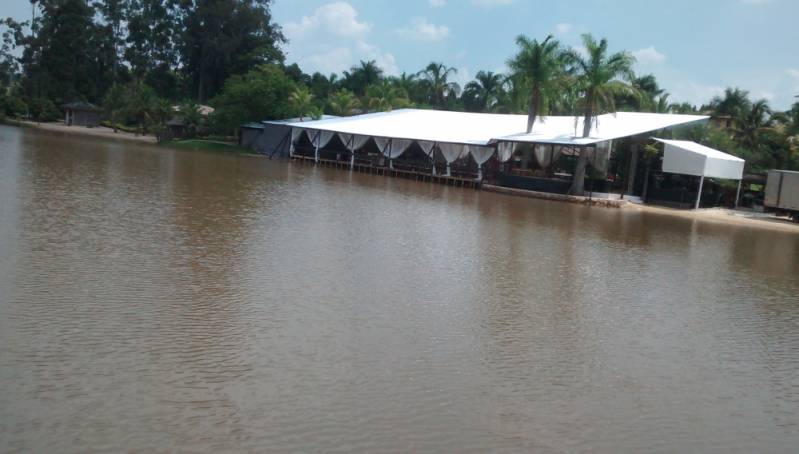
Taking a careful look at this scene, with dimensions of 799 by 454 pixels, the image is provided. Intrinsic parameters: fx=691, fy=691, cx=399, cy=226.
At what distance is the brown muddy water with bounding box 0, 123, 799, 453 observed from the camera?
547 cm

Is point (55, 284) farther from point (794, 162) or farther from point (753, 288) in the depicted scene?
point (794, 162)

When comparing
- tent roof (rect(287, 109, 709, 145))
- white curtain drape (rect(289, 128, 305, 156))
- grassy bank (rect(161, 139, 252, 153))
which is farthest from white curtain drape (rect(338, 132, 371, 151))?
grassy bank (rect(161, 139, 252, 153))

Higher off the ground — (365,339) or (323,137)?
(323,137)

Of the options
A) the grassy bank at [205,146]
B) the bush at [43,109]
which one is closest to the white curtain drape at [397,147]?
the grassy bank at [205,146]

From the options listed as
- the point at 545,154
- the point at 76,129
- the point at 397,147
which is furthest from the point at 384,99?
the point at 76,129

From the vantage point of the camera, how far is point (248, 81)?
48500 mm

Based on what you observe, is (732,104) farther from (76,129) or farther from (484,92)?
(76,129)

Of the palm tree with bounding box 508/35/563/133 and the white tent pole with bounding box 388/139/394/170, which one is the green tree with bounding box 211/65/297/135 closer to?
the white tent pole with bounding box 388/139/394/170

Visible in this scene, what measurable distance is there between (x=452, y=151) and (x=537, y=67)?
5774 mm

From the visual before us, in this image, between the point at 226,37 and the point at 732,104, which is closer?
the point at 732,104

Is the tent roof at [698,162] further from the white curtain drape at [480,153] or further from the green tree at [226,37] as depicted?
the green tree at [226,37]

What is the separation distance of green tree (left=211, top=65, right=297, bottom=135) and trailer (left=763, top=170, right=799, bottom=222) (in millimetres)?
30004

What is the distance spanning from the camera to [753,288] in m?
12.8

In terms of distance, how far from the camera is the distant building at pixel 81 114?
58.7 metres
